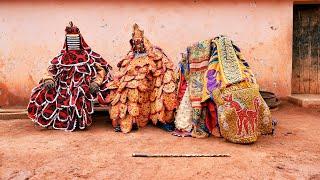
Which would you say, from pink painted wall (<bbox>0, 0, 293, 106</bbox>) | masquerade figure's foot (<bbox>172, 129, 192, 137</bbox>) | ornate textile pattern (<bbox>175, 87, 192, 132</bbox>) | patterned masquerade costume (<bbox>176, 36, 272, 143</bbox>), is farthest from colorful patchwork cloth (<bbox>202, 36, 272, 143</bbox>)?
pink painted wall (<bbox>0, 0, 293, 106</bbox>)

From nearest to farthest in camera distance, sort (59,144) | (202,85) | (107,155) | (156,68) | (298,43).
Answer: (107,155) < (59,144) < (202,85) < (156,68) < (298,43)

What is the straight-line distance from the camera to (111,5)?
6953mm

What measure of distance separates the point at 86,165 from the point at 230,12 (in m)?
4.42

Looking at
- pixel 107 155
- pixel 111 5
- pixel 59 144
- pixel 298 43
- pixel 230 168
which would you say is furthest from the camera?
pixel 298 43

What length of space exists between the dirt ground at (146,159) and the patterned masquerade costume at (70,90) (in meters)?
0.19

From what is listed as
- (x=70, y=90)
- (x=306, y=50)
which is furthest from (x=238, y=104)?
(x=306, y=50)

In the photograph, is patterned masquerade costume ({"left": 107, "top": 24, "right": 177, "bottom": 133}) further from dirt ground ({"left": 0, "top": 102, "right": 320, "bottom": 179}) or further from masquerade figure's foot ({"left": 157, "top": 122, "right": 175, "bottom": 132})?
dirt ground ({"left": 0, "top": 102, "right": 320, "bottom": 179})

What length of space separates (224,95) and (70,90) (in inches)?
88.6

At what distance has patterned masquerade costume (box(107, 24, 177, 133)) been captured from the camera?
208 inches

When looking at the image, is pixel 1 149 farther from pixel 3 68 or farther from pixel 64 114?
pixel 3 68

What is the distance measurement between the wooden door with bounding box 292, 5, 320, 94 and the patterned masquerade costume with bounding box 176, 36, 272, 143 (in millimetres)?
2958

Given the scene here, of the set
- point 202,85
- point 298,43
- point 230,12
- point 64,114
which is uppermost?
point 230,12

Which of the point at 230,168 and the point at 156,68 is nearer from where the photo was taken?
the point at 230,168

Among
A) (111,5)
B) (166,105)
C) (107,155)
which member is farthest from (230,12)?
(107,155)
